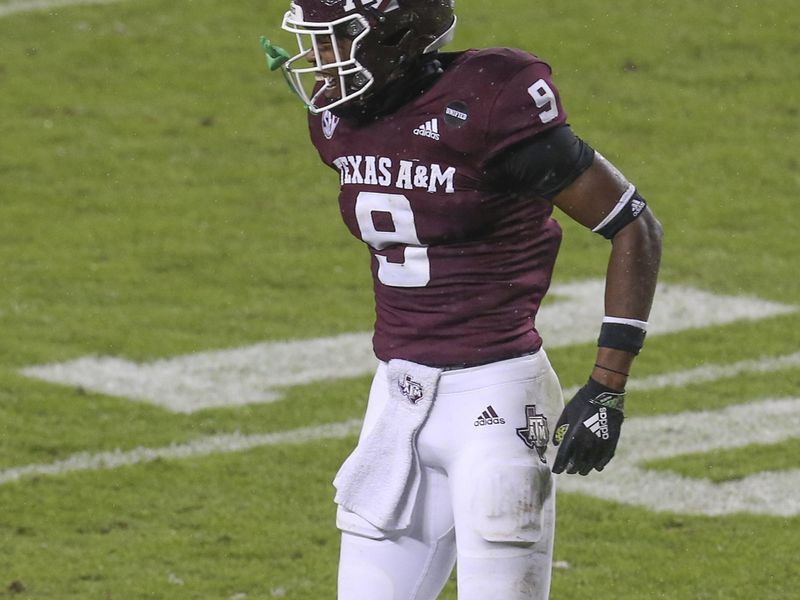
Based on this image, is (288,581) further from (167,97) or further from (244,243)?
(167,97)

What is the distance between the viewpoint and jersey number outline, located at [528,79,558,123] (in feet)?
11.6

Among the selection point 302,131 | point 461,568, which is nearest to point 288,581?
point 461,568

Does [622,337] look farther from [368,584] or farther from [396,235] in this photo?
[368,584]

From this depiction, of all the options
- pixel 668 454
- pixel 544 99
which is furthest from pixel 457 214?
pixel 668 454

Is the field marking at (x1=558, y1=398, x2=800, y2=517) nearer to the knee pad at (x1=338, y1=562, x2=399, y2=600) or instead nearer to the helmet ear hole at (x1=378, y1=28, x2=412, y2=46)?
the knee pad at (x1=338, y1=562, x2=399, y2=600)

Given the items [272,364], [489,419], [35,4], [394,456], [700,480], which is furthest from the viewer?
[35,4]

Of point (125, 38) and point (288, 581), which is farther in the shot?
point (125, 38)

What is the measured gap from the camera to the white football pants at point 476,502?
358cm

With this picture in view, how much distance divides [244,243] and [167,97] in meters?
2.72

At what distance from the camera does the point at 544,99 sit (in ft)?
11.6

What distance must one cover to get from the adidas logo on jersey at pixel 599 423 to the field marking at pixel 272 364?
12.7 feet

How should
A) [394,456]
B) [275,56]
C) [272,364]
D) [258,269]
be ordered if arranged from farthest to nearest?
[258,269] → [272,364] → [275,56] → [394,456]

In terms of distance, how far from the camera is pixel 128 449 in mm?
6746

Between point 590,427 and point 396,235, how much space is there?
56cm
